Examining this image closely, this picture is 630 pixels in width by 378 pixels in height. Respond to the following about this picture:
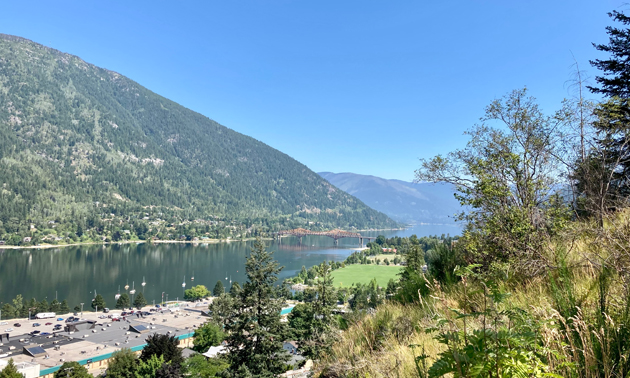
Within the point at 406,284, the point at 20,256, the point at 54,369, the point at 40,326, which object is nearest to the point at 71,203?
the point at 20,256

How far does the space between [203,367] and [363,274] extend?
54.9 metres

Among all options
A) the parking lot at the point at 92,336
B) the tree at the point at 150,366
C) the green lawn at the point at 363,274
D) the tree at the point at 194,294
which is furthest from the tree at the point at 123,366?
the green lawn at the point at 363,274

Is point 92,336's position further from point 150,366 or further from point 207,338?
point 150,366

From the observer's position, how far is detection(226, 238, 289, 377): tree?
1318 cm

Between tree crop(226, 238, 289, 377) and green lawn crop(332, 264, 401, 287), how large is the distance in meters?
45.2

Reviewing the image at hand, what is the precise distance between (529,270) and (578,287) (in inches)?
57.2

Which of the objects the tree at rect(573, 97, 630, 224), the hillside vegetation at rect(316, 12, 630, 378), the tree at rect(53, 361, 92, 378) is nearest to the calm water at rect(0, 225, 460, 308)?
the tree at rect(53, 361, 92, 378)

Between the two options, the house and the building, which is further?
the house

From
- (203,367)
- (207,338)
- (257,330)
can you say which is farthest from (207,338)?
(257,330)

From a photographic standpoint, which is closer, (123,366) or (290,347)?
(123,366)

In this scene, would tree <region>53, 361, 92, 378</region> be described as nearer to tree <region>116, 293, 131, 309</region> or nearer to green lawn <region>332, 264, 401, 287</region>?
tree <region>116, 293, 131, 309</region>

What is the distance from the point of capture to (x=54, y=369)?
2447 centimetres

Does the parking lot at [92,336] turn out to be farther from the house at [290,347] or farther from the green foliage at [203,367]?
the house at [290,347]

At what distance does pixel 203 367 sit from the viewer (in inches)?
703
